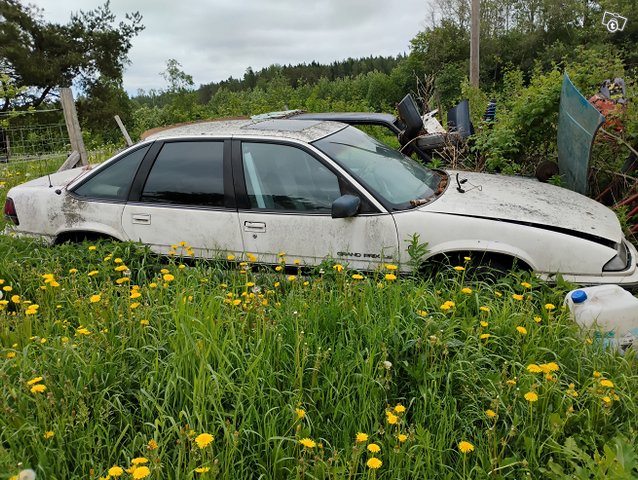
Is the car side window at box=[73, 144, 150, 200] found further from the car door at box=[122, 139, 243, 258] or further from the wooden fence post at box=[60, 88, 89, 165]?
the wooden fence post at box=[60, 88, 89, 165]

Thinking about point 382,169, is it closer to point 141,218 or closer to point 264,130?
point 264,130

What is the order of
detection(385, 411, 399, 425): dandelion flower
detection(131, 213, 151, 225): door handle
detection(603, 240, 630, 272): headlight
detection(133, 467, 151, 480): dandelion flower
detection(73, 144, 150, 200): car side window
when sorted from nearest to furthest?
1. detection(133, 467, 151, 480): dandelion flower
2. detection(385, 411, 399, 425): dandelion flower
3. detection(603, 240, 630, 272): headlight
4. detection(131, 213, 151, 225): door handle
5. detection(73, 144, 150, 200): car side window

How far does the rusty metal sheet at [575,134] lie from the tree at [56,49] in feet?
84.2

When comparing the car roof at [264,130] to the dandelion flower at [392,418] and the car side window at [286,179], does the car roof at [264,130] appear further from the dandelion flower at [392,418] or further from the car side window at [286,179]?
the dandelion flower at [392,418]

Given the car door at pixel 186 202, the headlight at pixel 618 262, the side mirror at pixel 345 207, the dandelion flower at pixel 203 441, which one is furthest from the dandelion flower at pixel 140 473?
the headlight at pixel 618 262

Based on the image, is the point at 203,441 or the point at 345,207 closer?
the point at 203,441

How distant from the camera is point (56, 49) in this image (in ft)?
90.1

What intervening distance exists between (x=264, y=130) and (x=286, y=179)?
53 cm

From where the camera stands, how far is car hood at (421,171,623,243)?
11.8 ft

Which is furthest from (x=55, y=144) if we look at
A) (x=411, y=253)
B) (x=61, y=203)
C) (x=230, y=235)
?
(x=411, y=253)

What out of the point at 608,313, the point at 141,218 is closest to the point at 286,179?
the point at 141,218

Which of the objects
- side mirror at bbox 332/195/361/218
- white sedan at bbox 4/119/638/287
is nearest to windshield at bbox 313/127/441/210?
white sedan at bbox 4/119/638/287

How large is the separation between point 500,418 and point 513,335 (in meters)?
0.65

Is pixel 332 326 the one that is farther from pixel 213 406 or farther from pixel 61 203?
pixel 61 203
